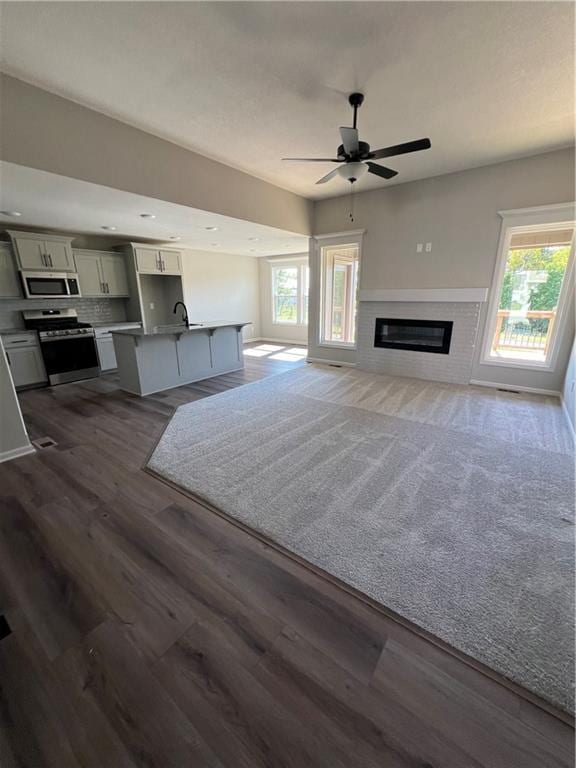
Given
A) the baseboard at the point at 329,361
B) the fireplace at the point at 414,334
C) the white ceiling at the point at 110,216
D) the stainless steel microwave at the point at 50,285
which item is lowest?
the baseboard at the point at 329,361

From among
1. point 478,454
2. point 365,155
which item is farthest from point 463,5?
point 478,454

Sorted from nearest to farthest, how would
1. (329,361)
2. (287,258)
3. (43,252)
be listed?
(43,252) → (329,361) → (287,258)

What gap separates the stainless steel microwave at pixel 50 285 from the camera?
4.85 meters

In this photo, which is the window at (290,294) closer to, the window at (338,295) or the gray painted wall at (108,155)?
the window at (338,295)

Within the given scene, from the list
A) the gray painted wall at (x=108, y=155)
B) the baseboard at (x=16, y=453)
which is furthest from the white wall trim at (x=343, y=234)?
the baseboard at (x=16, y=453)

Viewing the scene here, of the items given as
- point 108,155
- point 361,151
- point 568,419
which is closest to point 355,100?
point 361,151

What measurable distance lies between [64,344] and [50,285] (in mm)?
1008

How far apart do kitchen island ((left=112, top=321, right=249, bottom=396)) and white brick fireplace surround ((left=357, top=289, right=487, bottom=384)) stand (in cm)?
248

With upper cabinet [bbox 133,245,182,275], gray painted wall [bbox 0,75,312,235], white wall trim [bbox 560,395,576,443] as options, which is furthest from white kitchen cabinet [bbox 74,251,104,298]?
white wall trim [bbox 560,395,576,443]

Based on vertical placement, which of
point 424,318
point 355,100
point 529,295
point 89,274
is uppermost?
point 355,100

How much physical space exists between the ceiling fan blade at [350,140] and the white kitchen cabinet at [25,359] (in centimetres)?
520

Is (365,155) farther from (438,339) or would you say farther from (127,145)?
(438,339)

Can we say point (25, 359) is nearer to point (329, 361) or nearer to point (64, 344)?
point (64, 344)

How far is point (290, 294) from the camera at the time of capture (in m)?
8.49
